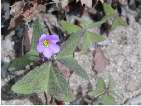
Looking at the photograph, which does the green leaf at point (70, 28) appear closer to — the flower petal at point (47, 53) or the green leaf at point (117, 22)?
the green leaf at point (117, 22)

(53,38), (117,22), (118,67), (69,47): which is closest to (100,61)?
(118,67)

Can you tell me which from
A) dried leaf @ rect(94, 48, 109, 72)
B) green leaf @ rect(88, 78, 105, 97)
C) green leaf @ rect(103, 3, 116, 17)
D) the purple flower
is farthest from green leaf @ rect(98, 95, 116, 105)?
green leaf @ rect(103, 3, 116, 17)

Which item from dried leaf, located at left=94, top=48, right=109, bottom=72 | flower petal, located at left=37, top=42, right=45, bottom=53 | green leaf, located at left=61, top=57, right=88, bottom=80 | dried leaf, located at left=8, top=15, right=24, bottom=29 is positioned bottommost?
dried leaf, located at left=94, top=48, right=109, bottom=72

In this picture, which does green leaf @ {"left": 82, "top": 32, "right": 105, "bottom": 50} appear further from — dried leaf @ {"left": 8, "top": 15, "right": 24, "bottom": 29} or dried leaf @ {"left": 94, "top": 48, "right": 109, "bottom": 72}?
dried leaf @ {"left": 8, "top": 15, "right": 24, "bottom": 29}

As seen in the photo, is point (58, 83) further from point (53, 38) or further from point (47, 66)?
point (53, 38)

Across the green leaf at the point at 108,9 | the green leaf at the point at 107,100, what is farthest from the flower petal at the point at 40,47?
the green leaf at the point at 108,9

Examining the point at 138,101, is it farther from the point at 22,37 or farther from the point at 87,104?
the point at 22,37
